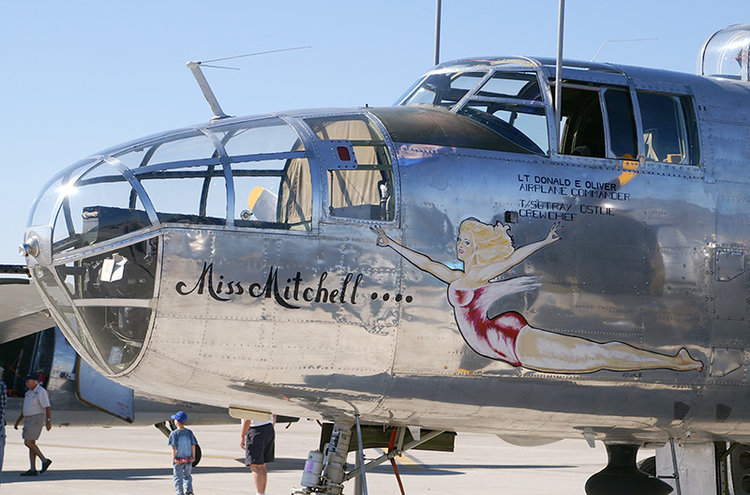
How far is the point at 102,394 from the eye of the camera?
2027cm

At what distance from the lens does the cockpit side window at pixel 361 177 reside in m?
7.05

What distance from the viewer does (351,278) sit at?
6910 millimetres

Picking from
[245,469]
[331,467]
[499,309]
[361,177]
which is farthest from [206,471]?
[361,177]

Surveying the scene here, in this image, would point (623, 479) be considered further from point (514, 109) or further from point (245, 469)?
point (245, 469)

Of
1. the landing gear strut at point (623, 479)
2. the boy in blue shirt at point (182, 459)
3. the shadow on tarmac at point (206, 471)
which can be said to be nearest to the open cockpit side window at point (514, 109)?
the landing gear strut at point (623, 479)

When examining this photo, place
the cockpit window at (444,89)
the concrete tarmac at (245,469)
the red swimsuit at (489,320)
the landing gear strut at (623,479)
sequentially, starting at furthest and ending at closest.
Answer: the concrete tarmac at (245,469) < the landing gear strut at (623,479) < the cockpit window at (444,89) < the red swimsuit at (489,320)

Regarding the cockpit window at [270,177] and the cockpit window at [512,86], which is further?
the cockpit window at [512,86]

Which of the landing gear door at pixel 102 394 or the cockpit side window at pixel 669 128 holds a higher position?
the cockpit side window at pixel 669 128

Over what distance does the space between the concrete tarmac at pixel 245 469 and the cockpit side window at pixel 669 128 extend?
1019 centimetres

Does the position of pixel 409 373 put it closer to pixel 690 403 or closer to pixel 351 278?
pixel 351 278

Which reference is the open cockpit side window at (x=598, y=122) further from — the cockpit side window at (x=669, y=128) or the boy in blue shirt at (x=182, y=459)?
the boy in blue shirt at (x=182, y=459)

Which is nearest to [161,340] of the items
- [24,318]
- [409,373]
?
[409,373]

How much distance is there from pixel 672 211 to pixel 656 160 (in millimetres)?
427

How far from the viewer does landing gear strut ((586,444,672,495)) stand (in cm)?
898
